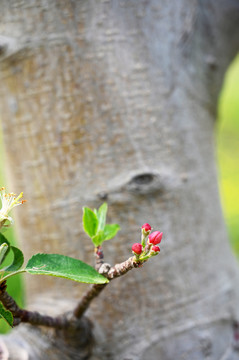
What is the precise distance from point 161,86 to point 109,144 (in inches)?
6.5

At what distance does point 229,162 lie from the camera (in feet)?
12.4

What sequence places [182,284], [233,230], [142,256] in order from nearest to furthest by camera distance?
[142,256]
[182,284]
[233,230]

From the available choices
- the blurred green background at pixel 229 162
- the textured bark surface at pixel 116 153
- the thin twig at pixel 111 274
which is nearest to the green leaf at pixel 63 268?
the thin twig at pixel 111 274

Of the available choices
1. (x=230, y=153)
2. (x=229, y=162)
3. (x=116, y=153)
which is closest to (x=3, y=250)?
(x=116, y=153)

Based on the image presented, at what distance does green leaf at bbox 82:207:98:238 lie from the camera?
0.60m

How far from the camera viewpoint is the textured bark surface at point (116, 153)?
797 mm

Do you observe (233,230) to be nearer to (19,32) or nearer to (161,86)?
(161,86)

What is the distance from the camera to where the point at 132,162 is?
819 mm

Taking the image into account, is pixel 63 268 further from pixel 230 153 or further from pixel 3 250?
pixel 230 153

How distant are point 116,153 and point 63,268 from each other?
0.34 m

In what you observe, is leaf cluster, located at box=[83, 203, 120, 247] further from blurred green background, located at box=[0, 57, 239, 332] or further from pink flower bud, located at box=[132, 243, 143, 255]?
blurred green background, located at box=[0, 57, 239, 332]

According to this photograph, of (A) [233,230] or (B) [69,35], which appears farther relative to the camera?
(A) [233,230]

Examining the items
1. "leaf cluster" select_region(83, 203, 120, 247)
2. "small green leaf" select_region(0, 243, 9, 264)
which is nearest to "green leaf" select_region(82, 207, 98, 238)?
"leaf cluster" select_region(83, 203, 120, 247)

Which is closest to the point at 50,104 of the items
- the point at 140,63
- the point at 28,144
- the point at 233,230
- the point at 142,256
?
the point at 28,144
